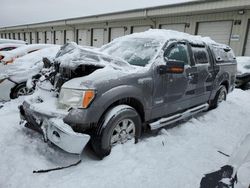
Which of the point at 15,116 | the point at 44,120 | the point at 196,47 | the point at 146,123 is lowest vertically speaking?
the point at 15,116

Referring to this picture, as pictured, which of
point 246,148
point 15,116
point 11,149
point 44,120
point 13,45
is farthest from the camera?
point 13,45

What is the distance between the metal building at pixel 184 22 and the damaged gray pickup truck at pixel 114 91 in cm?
912

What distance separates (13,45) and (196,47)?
29.0 ft

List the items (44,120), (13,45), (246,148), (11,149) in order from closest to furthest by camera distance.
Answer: (246,148) → (44,120) → (11,149) → (13,45)

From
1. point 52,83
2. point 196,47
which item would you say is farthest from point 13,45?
point 196,47

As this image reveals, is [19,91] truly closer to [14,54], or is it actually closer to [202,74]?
[14,54]

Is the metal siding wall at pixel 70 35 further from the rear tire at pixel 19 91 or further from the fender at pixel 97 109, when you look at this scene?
the fender at pixel 97 109

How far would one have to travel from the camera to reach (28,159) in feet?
9.74

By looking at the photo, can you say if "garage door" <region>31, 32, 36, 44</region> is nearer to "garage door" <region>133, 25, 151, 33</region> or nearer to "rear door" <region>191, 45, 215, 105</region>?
"garage door" <region>133, 25, 151, 33</region>

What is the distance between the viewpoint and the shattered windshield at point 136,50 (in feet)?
12.3

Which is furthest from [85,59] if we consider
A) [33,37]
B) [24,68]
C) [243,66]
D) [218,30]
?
[33,37]

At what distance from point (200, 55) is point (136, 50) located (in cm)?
158

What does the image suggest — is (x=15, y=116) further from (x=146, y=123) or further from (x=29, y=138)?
(x=146, y=123)

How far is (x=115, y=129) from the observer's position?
3.12m
